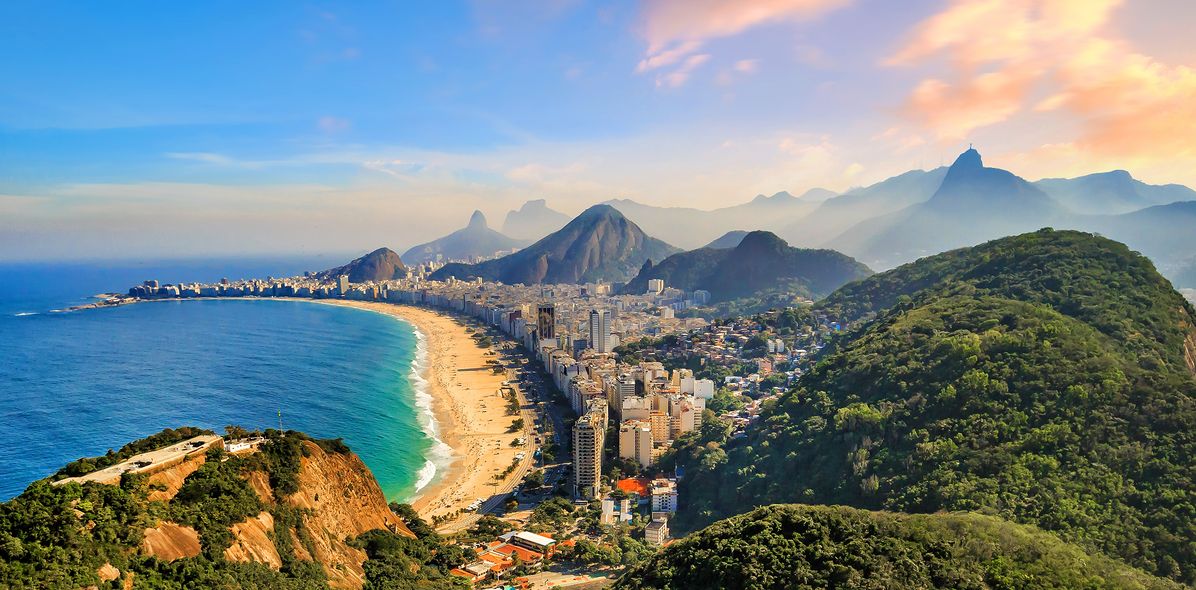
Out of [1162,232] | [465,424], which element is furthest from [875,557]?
[1162,232]

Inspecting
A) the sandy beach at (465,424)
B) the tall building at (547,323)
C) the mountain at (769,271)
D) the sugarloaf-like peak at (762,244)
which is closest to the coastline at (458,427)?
the sandy beach at (465,424)

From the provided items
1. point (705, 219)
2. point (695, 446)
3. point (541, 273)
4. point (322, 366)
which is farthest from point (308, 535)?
point (705, 219)

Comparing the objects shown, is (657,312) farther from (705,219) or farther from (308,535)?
(705,219)

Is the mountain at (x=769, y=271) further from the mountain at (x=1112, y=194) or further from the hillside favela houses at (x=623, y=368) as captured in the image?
the mountain at (x=1112, y=194)

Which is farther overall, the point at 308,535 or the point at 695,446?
the point at 695,446

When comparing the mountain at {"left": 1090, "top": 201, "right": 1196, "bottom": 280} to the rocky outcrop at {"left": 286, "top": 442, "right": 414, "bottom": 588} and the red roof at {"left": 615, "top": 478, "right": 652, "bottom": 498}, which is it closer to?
the red roof at {"left": 615, "top": 478, "right": 652, "bottom": 498}
